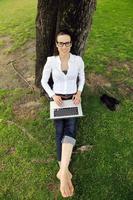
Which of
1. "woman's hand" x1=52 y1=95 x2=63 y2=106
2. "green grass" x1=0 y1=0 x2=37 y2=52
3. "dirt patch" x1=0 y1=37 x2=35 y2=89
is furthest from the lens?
"green grass" x1=0 y1=0 x2=37 y2=52

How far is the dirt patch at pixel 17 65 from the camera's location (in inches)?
369

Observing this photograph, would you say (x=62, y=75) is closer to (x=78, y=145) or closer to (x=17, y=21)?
(x=78, y=145)

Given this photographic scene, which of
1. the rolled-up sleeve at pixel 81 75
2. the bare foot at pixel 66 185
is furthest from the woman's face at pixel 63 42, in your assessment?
the bare foot at pixel 66 185

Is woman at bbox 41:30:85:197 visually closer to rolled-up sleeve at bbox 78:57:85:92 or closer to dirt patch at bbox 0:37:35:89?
rolled-up sleeve at bbox 78:57:85:92

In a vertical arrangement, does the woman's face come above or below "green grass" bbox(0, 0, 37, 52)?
above

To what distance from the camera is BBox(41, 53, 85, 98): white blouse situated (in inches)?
284

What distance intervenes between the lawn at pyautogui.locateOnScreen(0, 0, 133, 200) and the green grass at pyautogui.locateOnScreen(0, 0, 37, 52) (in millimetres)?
2344

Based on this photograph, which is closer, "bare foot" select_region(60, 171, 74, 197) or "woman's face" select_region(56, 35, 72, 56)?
"bare foot" select_region(60, 171, 74, 197)

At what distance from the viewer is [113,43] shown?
11.2 meters

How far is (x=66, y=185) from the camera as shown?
248 inches

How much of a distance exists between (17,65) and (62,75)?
3.05 metres

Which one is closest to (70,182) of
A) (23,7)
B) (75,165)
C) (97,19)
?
(75,165)

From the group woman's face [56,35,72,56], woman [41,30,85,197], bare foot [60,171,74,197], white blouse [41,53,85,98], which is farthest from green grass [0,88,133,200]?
woman's face [56,35,72,56]

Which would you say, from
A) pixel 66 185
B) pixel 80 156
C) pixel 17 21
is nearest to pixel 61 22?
pixel 80 156
